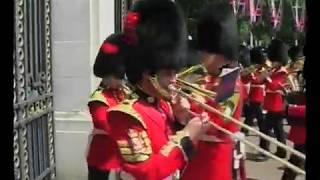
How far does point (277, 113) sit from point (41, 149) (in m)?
4.58

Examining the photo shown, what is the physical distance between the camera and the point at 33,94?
14.7ft

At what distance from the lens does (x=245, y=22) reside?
26203 mm

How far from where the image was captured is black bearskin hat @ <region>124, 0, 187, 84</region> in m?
2.65

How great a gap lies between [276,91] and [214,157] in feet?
17.4

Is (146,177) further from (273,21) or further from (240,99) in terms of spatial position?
(273,21)

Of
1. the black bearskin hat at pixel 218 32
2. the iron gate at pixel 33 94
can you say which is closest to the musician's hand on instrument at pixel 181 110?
the black bearskin hat at pixel 218 32

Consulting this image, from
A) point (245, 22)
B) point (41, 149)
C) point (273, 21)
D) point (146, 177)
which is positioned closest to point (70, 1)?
point (41, 149)

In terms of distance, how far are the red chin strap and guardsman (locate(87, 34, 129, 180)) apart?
Result: 1.63m

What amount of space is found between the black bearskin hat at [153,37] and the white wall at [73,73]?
109 inches

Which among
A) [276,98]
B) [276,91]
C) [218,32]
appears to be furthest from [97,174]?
[276,91]

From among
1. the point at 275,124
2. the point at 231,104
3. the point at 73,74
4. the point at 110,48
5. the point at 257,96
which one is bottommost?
the point at 275,124

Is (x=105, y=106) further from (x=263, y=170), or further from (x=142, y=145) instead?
(x=263, y=170)

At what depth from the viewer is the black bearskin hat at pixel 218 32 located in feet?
14.0

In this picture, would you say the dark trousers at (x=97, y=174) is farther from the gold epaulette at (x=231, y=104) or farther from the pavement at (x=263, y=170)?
the pavement at (x=263, y=170)
